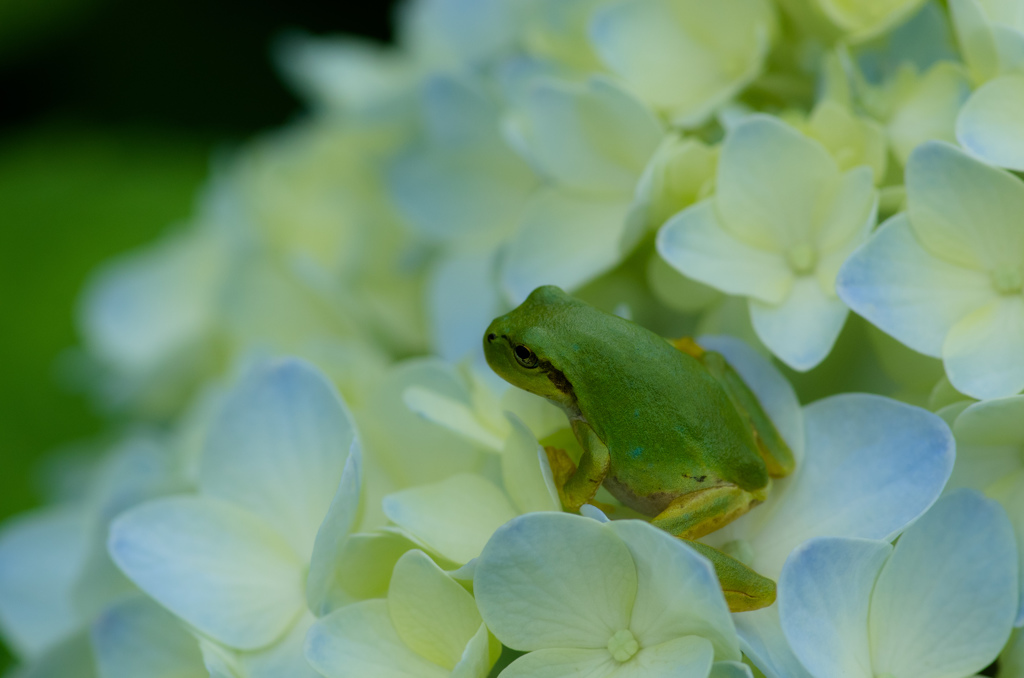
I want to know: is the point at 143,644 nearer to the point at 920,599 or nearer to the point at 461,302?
the point at 461,302

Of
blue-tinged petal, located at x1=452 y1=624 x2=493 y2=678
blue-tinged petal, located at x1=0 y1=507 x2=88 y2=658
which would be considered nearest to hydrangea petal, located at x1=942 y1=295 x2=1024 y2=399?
blue-tinged petal, located at x1=452 y1=624 x2=493 y2=678

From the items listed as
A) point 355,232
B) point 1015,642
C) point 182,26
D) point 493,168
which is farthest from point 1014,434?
point 182,26

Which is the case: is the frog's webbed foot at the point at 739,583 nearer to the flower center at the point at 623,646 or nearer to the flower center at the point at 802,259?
the flower center at the point at 623,646

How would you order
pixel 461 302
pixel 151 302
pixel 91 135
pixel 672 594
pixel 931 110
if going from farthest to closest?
1. pixel 91 135
2. pixel 151 302
3. pixel 461 302
4. pixel 931 110
5. pixel 672 594

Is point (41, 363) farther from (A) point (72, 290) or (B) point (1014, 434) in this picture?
(B) point (1014, 434)

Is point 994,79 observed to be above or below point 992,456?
above

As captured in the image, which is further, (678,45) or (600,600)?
(678,45)

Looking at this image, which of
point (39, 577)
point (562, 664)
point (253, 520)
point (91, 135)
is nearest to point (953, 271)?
point (562, 664)

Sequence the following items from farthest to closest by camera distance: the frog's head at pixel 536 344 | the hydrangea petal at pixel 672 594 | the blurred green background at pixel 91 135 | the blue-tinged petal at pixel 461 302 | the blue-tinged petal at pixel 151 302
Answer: the blurred green background at pixel 91 135, the blue-tinged petal at pixel 151 302, the blue-tinged petal at pixel 461 302, the frog's head at pixel 536 344, the hydrangea petal at pixel 672 594

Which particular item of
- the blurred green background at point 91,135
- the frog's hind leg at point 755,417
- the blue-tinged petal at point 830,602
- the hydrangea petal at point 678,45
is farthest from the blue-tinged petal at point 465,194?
the blurred green background at point 91,135
